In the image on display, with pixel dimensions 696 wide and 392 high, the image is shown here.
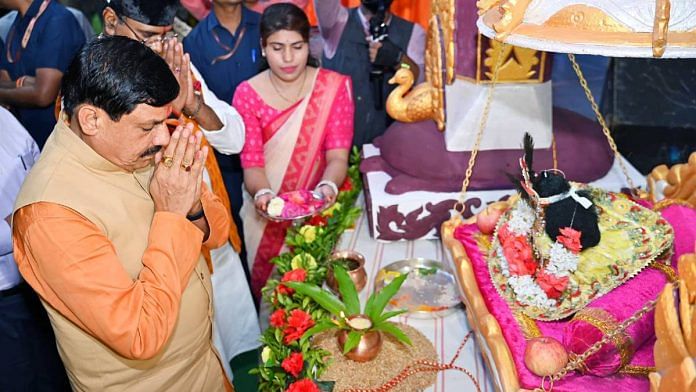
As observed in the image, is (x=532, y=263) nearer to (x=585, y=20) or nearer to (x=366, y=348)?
(x=366, y=348)

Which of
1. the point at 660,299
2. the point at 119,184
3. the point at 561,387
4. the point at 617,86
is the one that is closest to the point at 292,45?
the point at 119,184

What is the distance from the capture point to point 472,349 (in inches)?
73.3

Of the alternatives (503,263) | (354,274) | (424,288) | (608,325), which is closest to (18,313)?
(354,274)

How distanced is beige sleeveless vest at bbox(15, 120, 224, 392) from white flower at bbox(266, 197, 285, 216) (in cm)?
64

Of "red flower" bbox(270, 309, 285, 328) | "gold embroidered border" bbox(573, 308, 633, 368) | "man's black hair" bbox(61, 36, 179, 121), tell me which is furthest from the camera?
"red flower" bbox(270, 309, 285, 328)

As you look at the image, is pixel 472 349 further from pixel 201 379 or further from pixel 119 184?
pixel 119 184

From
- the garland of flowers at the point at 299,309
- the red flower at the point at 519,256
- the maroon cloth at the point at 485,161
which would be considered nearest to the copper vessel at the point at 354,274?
the garland of flowers at the point at 299,309

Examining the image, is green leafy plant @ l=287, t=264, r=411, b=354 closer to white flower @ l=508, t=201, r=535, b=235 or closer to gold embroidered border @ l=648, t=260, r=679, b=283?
white flower @ l=508, t=201, r=535, b=235

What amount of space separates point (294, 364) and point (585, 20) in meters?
1.08

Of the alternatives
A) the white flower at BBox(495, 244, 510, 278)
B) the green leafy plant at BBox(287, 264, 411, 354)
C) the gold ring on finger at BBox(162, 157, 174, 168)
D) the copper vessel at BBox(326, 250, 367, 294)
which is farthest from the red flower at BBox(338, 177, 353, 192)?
the gold ring on finger at BBox(162, 157, 174, 168)

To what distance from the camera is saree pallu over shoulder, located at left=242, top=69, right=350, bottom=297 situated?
8.94 ft

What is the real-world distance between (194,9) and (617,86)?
2.48 metres

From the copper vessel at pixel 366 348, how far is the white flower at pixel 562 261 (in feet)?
1.64

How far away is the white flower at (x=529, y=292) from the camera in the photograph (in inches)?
66.3
